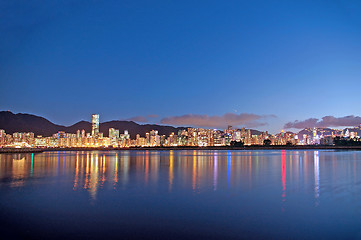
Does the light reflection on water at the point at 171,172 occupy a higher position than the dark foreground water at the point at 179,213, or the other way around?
the dark foreground water at the point at 179,213

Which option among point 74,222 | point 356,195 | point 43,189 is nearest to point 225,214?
point 74,222

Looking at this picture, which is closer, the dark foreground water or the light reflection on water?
the dark foreground water

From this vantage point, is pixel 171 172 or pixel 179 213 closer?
pixel 179 213

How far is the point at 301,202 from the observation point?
535 inches

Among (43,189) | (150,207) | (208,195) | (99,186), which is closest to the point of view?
(150,207)

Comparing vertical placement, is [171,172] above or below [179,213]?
below

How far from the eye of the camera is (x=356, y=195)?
50.0ft

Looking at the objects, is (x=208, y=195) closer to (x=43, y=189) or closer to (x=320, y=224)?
(x=320, y=224)

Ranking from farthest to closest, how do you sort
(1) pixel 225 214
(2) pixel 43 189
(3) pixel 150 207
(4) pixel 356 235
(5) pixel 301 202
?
1. (2) pixel 43 189
2. (5) pixel 301 202
3. (3) pixel 150 207
4. (1) pixel 225 214
5. (4) pixel 356 235

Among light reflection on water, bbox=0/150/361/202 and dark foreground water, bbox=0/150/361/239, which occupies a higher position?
dark foreground water, bbox=0/150/361/239

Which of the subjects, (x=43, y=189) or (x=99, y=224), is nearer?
(x=99, y=224)

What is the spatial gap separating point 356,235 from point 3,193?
616 inches

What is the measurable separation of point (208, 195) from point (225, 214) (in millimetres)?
4202

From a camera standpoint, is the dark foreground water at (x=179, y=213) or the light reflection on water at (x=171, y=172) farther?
the light reflection on water at (x=171, y=172)
